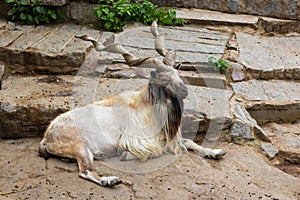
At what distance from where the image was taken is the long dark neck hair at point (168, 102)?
193 inches

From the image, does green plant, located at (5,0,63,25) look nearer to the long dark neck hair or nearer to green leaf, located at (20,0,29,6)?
green leaf, located at (20,0,29,6)

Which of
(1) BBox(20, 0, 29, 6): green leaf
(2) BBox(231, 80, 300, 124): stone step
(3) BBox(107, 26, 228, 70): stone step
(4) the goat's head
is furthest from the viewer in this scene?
(1) BBox(20, 0, 29, 6): green leaf

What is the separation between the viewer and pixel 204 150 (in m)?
5.20

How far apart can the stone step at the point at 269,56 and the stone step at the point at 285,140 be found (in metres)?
0.80

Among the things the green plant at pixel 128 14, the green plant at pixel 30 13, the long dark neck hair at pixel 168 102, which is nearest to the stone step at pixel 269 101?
the long dark neck hair at pixel 168 102

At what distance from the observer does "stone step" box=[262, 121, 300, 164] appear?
5.76 m

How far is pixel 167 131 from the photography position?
16.8 ft

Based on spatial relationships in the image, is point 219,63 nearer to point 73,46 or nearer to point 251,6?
point 73,46

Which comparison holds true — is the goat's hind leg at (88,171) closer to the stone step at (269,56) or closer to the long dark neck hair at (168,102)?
the long dark neck hair at (168,102)

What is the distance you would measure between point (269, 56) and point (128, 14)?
7.29 feet

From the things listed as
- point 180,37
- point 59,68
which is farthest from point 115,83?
point 180,37

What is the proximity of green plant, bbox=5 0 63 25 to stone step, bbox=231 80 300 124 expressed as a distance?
3.10 metres

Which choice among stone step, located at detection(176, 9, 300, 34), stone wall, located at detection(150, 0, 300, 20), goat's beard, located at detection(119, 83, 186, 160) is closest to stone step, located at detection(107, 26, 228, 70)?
stone step, located at detection(176, 9, 300, 34)

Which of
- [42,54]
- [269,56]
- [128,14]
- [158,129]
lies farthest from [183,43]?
[158,129]
